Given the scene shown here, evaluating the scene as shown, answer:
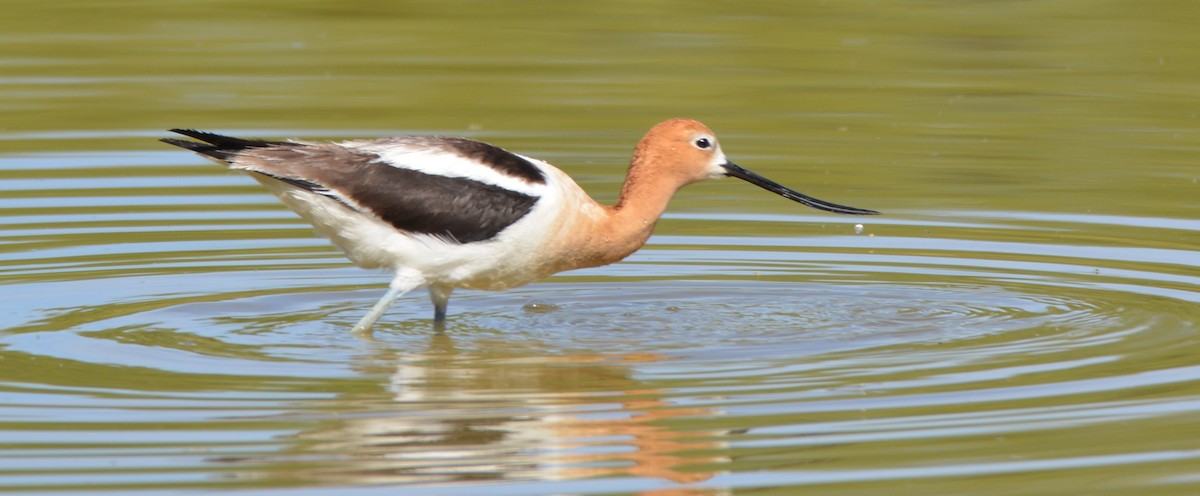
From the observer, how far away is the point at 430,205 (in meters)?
10.4

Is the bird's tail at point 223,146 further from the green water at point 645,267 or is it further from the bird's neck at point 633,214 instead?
the bird's neck at point 633,214

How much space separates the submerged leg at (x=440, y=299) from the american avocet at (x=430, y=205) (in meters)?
0.14

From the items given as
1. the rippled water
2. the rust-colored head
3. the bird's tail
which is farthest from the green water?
the bird's tail

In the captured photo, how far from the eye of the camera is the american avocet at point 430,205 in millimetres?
10359

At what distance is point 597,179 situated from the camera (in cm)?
1472

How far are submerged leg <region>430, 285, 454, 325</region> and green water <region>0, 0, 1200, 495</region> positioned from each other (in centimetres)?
20

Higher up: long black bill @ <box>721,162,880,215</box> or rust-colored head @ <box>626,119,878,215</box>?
rust-colored head @ <box>626,119,878,215</box>

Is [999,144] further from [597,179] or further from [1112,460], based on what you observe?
[1112,460]

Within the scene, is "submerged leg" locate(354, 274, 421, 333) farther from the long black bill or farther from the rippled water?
the long black bill

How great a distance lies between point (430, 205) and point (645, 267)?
2491mm

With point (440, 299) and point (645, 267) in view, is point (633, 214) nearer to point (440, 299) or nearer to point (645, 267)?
point (440, 299)

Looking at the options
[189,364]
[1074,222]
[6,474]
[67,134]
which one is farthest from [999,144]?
[6,474]

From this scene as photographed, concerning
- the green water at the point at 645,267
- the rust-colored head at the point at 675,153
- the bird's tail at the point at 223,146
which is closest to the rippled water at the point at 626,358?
the green water at the point at 645,267

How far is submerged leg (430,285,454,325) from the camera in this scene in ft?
35.8
